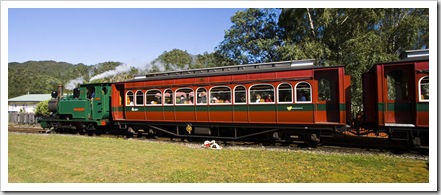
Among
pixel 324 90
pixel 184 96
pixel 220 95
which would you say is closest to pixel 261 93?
pixel 220 95

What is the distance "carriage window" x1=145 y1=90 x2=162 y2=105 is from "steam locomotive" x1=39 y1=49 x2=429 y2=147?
4cm

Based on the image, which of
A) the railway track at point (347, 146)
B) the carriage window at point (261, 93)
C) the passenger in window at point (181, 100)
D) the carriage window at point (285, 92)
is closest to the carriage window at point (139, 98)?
the passenger in window at point (181, 100)

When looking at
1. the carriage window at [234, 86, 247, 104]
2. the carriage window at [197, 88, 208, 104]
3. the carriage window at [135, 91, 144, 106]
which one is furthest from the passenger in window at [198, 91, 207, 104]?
the carriage window at [135, 91, 144, 106]

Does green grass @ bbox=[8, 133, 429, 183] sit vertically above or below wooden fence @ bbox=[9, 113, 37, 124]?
below

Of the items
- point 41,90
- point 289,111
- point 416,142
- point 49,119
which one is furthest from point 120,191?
point 41,90

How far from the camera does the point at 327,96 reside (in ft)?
34.5

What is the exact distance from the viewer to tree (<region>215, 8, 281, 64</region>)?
2273 cm

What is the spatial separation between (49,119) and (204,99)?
10.7 metres

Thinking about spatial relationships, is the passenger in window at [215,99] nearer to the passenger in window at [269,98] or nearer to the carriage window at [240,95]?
the carriage window at [240,95]

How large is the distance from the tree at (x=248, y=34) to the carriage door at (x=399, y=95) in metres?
12.8

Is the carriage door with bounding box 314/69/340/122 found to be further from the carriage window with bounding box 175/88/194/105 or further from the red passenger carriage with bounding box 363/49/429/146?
the carriage window with bounding box 175/88/194/105

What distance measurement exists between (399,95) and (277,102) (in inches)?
150

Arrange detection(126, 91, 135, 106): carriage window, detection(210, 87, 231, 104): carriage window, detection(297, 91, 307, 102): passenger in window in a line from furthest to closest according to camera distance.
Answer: detection(126, 91, 135, 106): carriage window, detection(210, 87, 231, 104): carriage window, detection(297, 91, 307, 102): passenger in window

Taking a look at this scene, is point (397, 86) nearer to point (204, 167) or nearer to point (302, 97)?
point (302, 97)
